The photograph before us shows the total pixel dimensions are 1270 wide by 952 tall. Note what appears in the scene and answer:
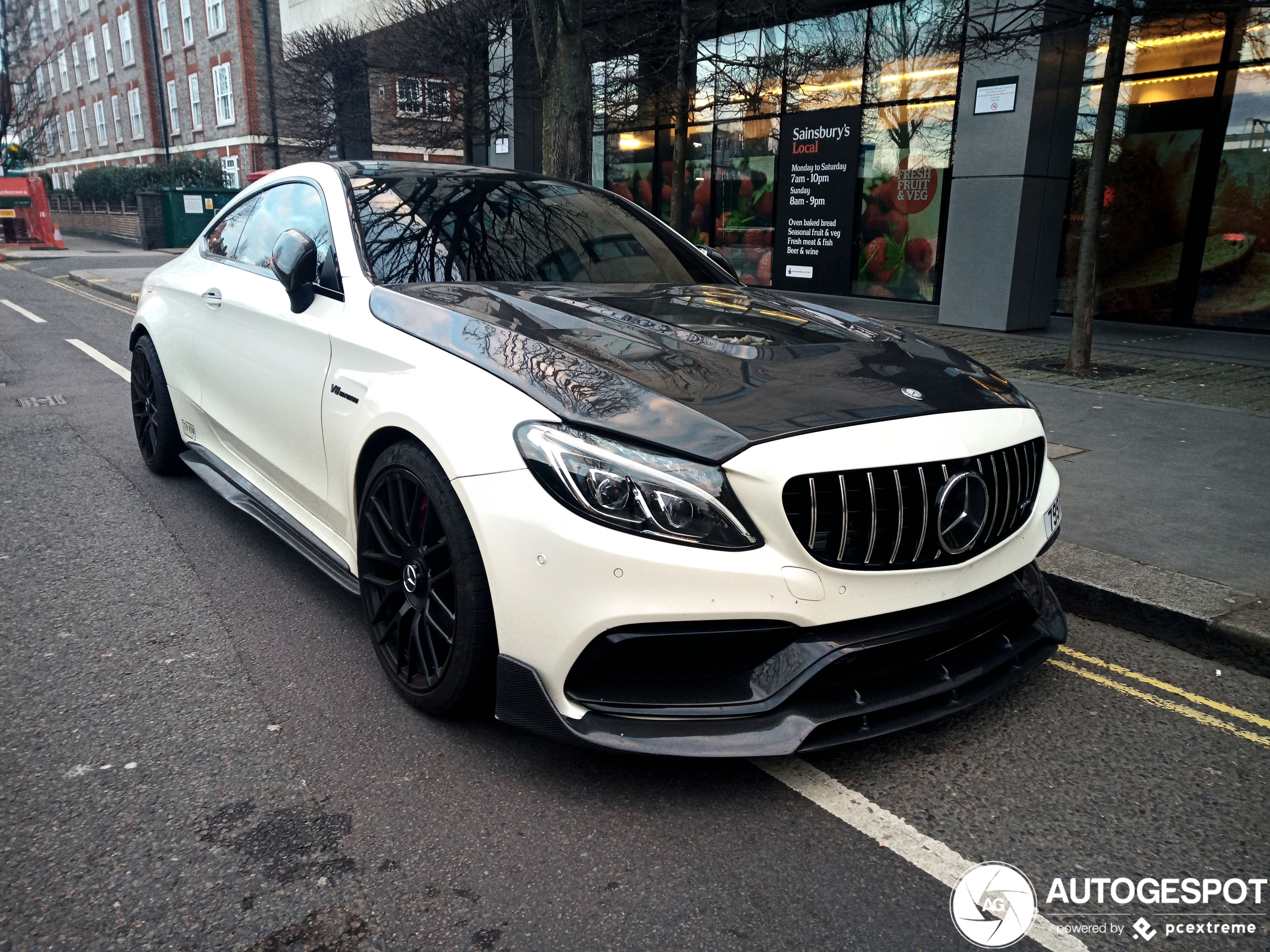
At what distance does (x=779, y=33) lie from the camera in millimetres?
15078

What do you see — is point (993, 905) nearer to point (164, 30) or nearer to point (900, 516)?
point (900, 516)

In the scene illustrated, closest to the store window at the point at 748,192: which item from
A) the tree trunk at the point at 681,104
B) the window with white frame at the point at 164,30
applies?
the tree trunk at the point at 681,104

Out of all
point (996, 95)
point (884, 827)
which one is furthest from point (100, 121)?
point (884, 827)

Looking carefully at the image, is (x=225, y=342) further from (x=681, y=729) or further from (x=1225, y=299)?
(x=1225, y=299)

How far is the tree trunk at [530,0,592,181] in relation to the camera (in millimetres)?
8766

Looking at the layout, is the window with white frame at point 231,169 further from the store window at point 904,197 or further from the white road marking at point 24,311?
the store window at point 904,197

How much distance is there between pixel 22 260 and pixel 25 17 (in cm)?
2867

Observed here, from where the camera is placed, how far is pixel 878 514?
7.88ft

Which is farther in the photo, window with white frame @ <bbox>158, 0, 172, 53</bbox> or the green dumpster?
window with white frame @ <bbox>158, 0, 172, 53</bbox>

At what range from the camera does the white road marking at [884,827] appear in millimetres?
2072

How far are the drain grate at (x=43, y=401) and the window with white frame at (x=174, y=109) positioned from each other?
1563 inches

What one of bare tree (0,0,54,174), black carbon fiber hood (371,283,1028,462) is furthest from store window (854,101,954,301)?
bare tree (0,0,54,174)

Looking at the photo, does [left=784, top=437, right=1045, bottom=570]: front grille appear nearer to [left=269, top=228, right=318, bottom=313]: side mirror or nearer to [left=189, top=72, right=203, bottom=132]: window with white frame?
[left=269, top=228, right=318, bottom=313]: side mirror

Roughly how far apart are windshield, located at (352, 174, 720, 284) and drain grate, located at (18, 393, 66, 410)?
501 centimetres
